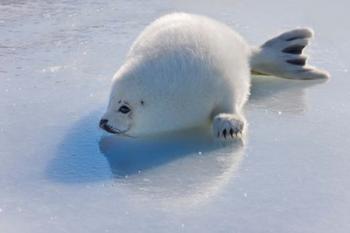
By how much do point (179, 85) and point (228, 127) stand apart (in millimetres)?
250

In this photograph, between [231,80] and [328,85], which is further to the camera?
[328,85]

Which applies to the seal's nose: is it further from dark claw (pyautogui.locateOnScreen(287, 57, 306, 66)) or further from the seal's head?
dark claw (pyautogui.locateOnScreen(287, 57, 306, 66))

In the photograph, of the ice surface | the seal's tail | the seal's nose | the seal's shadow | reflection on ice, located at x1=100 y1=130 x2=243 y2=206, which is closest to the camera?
the ice surface

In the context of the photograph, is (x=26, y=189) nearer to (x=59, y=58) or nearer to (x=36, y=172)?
(x=36, y=172)

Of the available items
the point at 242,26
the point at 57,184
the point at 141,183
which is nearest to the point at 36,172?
the point at 57,184

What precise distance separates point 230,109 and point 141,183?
2.24ft

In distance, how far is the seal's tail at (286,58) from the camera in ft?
12.2

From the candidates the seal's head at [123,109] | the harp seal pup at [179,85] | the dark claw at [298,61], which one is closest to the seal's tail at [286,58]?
the dark claw at [298,61]

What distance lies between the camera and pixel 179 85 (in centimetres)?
298

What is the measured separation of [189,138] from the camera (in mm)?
2988

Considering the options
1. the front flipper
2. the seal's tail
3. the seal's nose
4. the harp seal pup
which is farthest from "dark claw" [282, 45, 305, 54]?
the seal's nose

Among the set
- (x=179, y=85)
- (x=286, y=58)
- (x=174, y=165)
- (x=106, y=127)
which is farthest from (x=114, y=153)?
(x=286, y=58)

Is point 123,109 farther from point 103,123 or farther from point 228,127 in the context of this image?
point 228,127

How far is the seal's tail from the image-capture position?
372 centimetres
